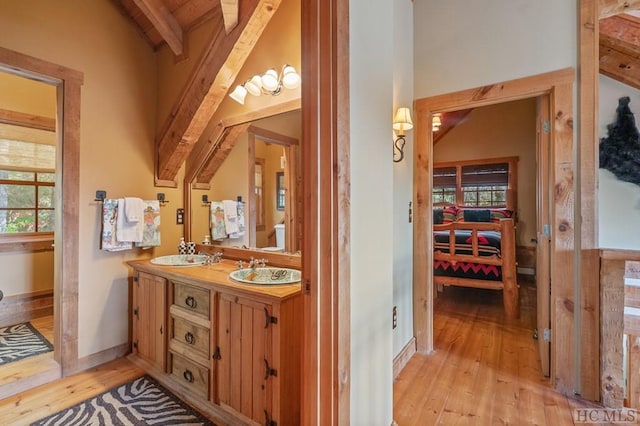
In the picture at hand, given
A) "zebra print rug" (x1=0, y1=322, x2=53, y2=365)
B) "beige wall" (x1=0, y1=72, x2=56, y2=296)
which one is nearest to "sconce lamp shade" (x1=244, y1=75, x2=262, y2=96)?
"beige wall" (x1=0, y1=72, x2=56, y2=296)

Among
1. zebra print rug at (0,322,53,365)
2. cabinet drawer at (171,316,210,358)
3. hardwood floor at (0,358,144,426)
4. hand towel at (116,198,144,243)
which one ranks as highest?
hand towel at (116,198,144,243)

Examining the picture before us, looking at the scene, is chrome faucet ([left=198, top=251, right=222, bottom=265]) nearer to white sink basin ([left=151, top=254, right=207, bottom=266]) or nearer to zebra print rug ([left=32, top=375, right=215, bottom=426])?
white sink basin ([left=151, top=254, right=207, bottom=266])

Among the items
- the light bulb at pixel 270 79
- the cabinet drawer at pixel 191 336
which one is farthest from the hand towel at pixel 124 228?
the light bulb at pixel 270 79

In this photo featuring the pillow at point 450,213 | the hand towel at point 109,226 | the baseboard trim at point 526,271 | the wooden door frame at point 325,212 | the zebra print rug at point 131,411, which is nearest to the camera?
the wooden door frame at point 325,212

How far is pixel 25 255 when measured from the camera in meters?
3.14

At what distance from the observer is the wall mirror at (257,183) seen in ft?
7.14

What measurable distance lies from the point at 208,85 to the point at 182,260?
145cm

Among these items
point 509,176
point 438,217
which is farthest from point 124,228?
point 509,176

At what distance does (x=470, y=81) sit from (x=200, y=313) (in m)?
2.63

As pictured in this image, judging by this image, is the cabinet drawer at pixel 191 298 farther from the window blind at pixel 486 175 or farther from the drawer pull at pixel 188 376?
the window blind at pixel 486 175

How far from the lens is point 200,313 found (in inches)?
73.1

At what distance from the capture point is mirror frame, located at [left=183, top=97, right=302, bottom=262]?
2.16 metres

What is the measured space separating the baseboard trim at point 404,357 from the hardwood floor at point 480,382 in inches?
1.4

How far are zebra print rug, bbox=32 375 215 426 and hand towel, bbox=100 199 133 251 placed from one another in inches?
41.6
